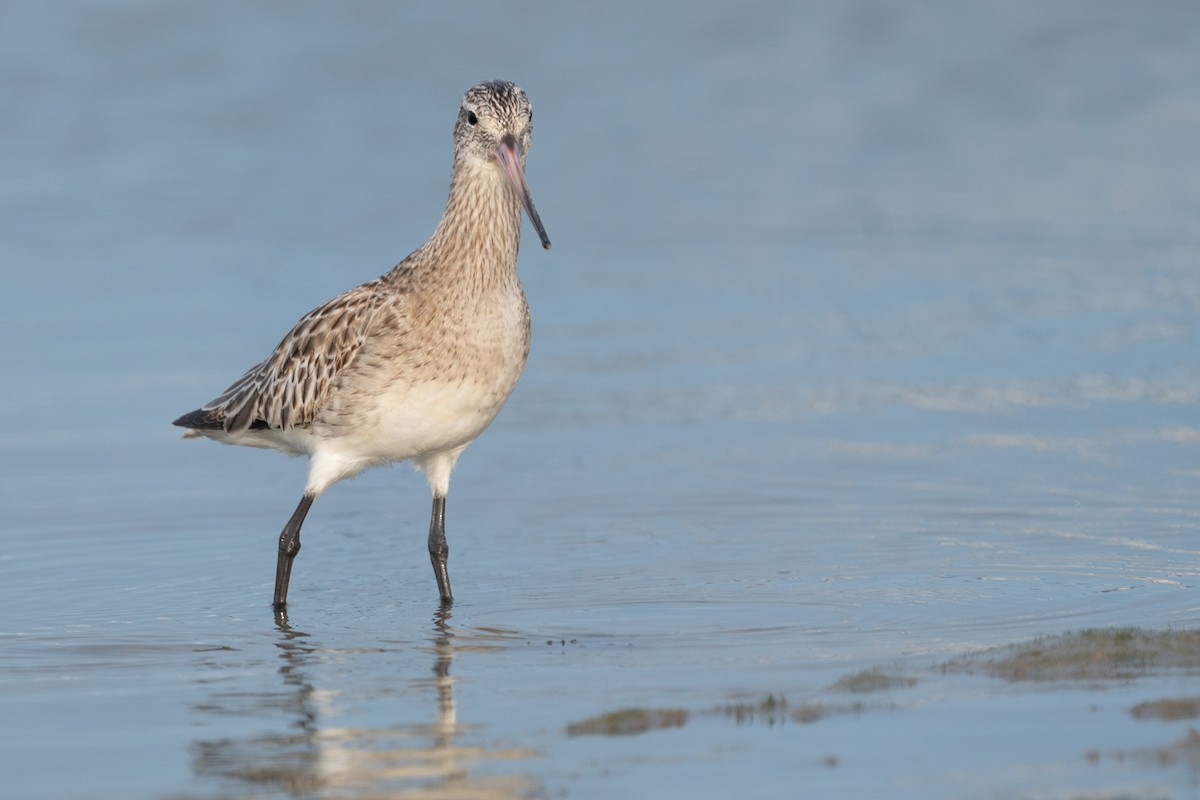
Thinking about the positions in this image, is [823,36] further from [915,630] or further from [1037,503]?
[915,630]

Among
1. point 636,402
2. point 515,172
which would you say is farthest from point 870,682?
point 636,402

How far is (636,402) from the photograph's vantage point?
12453mm

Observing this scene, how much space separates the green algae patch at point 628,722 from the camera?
6.42m

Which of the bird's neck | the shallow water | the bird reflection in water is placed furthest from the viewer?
→ the bird's neck

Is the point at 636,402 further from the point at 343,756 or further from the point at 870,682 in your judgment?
the point at 343,756

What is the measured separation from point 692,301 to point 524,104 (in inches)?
239

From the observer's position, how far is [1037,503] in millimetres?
10102

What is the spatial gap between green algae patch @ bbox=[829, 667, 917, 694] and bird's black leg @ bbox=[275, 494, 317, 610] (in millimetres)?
2922

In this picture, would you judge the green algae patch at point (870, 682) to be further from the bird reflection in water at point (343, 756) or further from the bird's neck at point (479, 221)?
the bird's neck at point (479, 221)

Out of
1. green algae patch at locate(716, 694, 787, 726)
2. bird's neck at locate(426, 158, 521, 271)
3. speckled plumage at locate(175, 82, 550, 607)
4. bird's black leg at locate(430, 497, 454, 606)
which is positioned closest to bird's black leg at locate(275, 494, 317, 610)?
speckled plumage at locate(175, 82, 550, 607)

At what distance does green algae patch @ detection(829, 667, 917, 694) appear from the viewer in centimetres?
678

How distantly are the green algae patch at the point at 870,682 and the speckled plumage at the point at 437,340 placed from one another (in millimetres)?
2435

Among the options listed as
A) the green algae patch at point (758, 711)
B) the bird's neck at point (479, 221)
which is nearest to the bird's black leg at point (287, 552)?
the bird's neck at point (479, 221)

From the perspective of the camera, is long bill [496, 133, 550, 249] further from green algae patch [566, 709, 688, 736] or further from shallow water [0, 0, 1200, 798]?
green algae patch [566, 709, 688, 736]
